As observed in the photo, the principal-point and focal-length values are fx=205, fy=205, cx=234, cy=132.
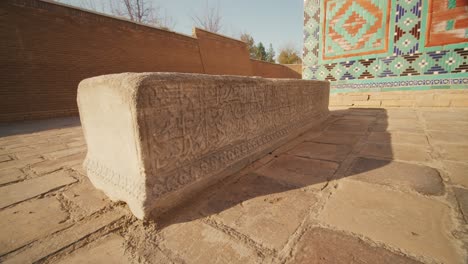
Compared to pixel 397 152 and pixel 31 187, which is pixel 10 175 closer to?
pixel 31 187

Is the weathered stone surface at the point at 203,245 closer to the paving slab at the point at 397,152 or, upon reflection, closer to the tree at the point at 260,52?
the paving slab at the point at 397,152

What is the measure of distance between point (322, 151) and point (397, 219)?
1.06m

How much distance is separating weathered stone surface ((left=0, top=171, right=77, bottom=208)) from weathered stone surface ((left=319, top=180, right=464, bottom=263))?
177cm

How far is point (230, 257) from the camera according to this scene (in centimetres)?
79

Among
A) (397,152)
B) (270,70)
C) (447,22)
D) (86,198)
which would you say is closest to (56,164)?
(86,198)

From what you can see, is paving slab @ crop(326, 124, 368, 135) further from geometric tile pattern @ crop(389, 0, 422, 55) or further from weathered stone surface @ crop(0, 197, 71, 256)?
geometric tile pattern @ crop(389, 0, 422, 55)

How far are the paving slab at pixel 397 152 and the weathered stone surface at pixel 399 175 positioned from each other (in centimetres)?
17

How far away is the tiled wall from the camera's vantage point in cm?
474

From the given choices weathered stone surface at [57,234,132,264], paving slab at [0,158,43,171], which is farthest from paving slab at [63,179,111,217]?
paving slab at [0,158,43,171]

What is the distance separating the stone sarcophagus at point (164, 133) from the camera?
3.29 feet

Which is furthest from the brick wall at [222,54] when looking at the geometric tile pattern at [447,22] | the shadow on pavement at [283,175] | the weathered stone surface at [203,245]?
the weathered stone surface at [203,245]

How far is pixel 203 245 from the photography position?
85 cm

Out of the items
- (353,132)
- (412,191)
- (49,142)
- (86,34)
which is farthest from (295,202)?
(86,34)

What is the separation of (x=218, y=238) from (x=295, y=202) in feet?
1.58
